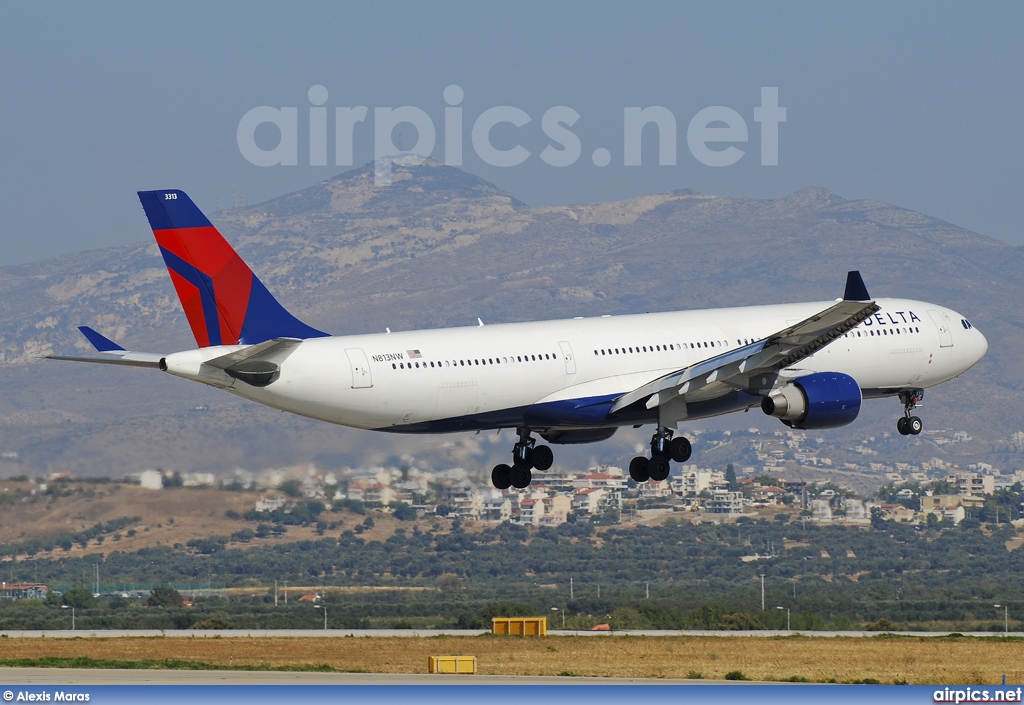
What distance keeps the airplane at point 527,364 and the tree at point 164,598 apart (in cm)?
3546

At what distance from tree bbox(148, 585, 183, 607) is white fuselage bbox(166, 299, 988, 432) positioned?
129 feet

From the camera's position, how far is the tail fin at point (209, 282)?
160ft

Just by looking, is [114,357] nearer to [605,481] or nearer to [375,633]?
[375,633]

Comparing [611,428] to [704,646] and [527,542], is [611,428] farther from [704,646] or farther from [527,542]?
[527,542]

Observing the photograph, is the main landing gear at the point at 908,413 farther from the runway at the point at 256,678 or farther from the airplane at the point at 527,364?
the runway at the point at 256,678

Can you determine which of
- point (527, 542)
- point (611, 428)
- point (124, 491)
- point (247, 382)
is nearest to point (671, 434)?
point (611, 428)

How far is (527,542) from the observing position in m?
113

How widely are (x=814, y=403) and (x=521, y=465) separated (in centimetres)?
951

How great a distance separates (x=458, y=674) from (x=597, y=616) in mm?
35147

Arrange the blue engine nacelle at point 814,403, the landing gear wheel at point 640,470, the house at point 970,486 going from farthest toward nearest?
the house at point 970,486, the landing gear wheel at point 640,470, the blue engine nacelle at point 814,403

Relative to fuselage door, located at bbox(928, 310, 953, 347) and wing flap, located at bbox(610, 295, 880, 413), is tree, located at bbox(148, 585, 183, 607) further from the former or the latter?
fuselage door, located at bbox(928, 310, 953, 347)

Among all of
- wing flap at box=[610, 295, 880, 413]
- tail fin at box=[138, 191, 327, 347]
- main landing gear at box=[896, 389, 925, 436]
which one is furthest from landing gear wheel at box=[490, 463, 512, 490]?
main landing gear at box=[896, 389, 925, 436]

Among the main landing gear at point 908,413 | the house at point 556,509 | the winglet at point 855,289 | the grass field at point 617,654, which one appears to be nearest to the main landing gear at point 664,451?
the grass field at point 617,654

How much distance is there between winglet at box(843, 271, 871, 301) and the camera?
46.3 m
